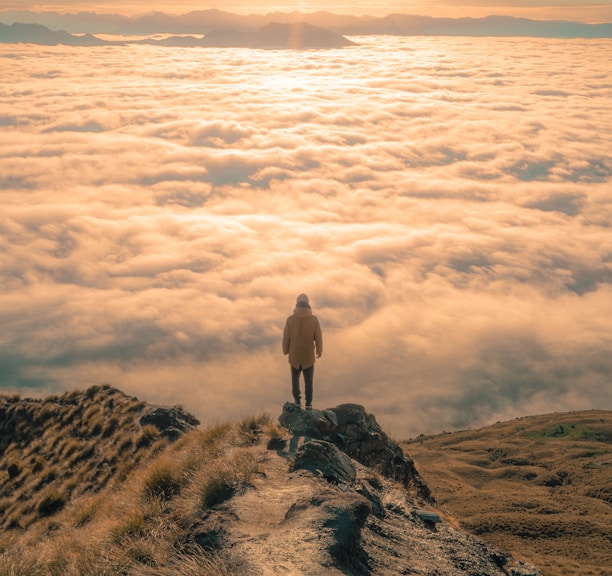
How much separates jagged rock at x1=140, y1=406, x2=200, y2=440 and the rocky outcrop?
5117mm

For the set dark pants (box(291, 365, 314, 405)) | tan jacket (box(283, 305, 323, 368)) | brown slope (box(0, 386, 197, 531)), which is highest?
tan jacket (box(283, 305, 323, 368))

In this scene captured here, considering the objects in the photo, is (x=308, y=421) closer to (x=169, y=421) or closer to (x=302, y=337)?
(x=302, y=337)

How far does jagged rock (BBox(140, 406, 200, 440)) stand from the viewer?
59.2ft

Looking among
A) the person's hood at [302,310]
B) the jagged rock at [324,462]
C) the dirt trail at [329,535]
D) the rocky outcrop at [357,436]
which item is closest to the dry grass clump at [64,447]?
the rocky outcrop at [357,436]

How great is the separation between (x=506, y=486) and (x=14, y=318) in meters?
149

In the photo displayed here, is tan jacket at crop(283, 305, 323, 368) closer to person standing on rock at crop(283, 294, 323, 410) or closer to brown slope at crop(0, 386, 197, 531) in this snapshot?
person standing on rock at crop(283, 294, 323, 410)

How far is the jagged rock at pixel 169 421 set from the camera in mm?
18047

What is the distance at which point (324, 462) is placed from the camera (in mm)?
10922

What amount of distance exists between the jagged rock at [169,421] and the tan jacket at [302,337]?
581 cm

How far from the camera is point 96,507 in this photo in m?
13.7

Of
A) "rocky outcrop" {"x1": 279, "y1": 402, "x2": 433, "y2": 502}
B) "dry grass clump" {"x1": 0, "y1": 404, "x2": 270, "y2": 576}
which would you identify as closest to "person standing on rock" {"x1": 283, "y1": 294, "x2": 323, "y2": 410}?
"rocky outcrop" {"x1": 279, "y1": 402, "x2": 433, "y2": 502}

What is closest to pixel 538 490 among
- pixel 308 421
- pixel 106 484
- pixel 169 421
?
pixel 169 421

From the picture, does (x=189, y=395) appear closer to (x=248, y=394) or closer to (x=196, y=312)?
(x=248, y=394)

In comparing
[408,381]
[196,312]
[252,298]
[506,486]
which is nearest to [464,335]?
[408,381]
